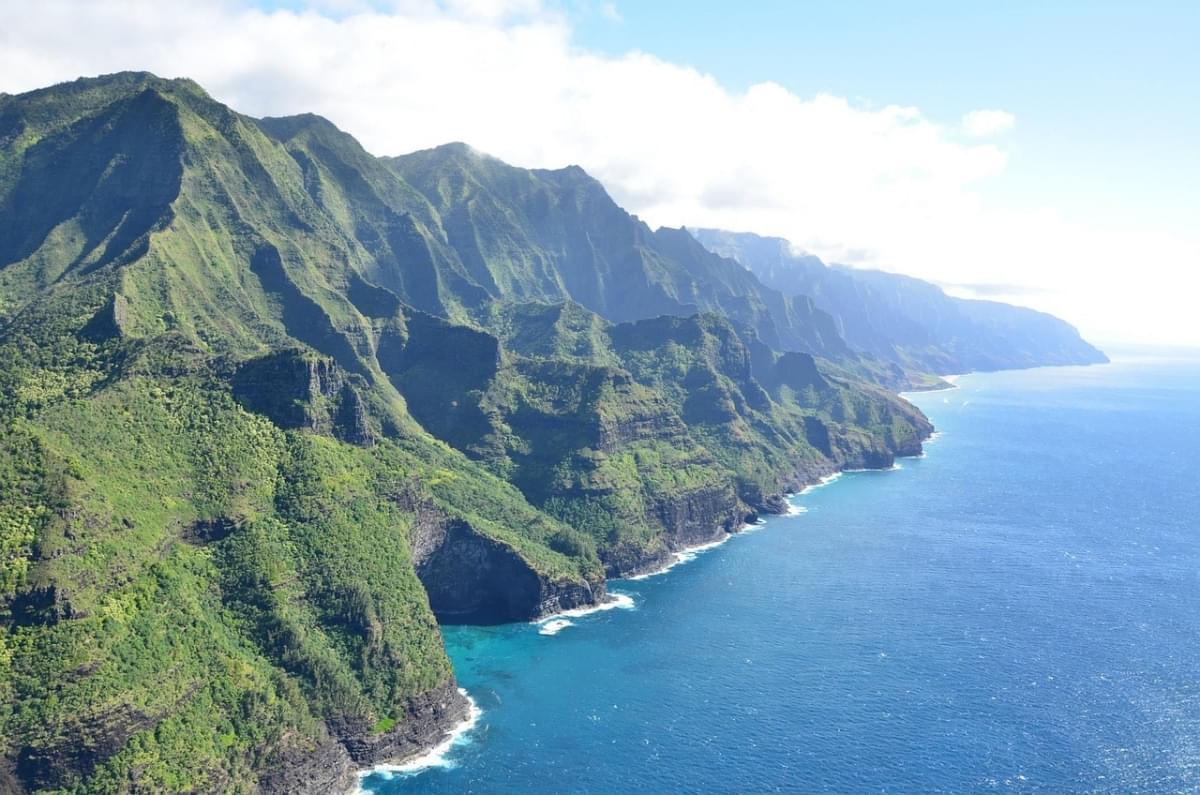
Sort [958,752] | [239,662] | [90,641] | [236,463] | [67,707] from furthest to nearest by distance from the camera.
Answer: [236,463] → [958,752] → [239,662] → [90,641] → [67,707]

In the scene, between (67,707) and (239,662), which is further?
(239,662)

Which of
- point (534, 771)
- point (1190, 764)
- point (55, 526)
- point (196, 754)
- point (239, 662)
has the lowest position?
point (1190, 764)

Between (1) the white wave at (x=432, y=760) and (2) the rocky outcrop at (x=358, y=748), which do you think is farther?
(1) the white wave at (x=432, y=760)

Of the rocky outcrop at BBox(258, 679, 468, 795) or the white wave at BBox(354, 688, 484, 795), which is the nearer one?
the rocky outcrop at BBox(258, 679, 468, 795)

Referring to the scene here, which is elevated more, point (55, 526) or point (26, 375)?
point (26, 375)

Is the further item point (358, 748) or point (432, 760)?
point (432, 760)

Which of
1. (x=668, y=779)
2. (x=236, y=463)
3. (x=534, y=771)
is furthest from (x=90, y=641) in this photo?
(x=668, y=779)

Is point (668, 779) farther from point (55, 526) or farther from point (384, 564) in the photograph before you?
point (55, 526)

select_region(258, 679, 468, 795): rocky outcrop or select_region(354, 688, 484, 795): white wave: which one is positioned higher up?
select_region(258, 679, 468, 795): rocky outcrop
